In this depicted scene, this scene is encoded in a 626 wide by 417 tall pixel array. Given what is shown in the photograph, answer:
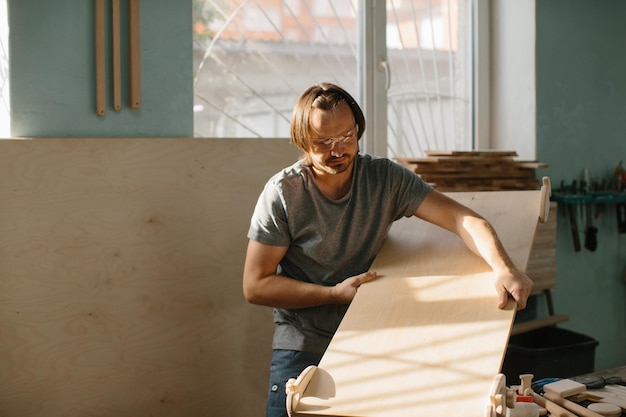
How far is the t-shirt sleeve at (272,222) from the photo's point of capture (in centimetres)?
224

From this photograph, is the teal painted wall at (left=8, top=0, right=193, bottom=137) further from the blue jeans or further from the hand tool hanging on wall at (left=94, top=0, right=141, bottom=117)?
the blue jeans

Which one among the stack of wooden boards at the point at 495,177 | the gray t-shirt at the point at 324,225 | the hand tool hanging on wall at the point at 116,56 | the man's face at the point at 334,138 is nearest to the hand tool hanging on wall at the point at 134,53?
the hand tool hanging on wall at the point at 116,56

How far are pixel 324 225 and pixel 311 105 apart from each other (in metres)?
0.36

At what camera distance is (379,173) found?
2.35 metres

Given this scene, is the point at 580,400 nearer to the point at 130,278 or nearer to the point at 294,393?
the point at 294,393

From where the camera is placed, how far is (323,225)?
2.26 meters

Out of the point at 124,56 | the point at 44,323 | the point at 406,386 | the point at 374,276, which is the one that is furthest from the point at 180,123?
the point at 406,386

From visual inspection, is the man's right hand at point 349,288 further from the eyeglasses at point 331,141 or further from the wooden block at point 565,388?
the wooden block at point 565,388

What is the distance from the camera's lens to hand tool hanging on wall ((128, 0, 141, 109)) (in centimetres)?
279

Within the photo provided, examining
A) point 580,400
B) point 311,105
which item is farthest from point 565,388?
point 311,105

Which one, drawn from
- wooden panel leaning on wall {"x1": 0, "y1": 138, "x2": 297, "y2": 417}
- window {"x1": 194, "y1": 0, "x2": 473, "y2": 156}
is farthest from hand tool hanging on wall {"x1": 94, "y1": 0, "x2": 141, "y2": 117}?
window {"x1": 194, "y1": 0, "x2": 473, "y2": 156}

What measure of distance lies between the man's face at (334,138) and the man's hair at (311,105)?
15 mm

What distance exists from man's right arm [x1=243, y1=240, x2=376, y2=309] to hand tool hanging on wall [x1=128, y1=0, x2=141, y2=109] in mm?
899

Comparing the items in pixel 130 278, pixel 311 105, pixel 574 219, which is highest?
pixel 311 105
